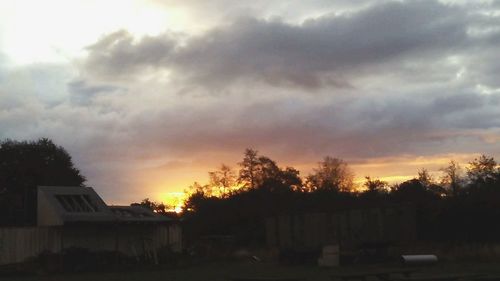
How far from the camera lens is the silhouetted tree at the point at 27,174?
5534 centimetres

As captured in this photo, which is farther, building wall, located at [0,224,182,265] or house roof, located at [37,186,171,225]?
house roof, located at [37,186,171,225]

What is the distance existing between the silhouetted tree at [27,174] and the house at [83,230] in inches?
484

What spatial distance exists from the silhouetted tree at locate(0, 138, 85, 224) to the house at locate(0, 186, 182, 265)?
12.3 meters

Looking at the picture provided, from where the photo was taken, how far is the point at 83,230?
40.1 m

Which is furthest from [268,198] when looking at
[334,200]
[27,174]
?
[27,174]

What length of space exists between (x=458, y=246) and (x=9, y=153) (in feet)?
149

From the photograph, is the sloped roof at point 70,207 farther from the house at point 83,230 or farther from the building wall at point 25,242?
the building wall at point 25,242

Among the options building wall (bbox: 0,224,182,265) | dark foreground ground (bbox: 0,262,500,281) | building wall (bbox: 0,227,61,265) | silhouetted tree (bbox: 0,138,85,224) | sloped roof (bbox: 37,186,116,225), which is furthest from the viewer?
silhouetted tree (bbox: 0,138,85,224)

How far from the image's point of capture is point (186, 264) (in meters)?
40.6

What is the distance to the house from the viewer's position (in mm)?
38875

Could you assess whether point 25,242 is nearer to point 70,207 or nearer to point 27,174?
point 70,207

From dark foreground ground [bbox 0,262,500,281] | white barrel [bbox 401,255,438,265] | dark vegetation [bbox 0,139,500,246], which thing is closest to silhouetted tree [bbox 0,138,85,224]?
dark vegetation [bbox 0,139,500,246]

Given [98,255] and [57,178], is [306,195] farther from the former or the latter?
[98,255]

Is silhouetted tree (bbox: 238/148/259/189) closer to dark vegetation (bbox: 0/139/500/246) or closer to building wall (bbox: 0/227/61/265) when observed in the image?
dark vegetation (bbox: 0/139/500/246)
